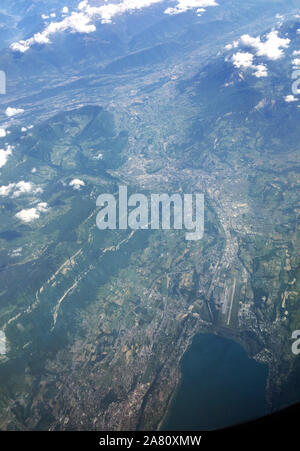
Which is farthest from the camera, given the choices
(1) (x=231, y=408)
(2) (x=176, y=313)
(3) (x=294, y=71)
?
(3) (x=294, y=71)

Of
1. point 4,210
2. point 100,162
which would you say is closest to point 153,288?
point 4,210

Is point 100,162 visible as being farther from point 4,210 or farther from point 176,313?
point 176,313

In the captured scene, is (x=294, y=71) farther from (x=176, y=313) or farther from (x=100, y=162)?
(x=176, y=313)

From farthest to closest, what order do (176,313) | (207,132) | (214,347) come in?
(207,132) < (176,313) < (214,347)

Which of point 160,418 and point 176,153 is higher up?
point 176,153

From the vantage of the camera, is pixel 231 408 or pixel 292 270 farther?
pixel 292 270

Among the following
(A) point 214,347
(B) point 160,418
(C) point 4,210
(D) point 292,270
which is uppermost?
(C) point 4,210
